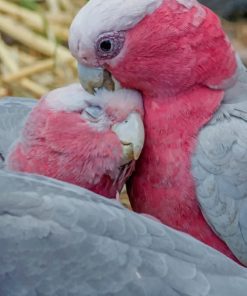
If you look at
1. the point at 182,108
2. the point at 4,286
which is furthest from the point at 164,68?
the point at 4,286

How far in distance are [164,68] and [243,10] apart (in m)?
2.00

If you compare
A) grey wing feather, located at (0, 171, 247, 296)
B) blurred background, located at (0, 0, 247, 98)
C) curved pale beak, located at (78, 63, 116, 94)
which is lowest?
blurred background, located at (0, 0, 247, 98)

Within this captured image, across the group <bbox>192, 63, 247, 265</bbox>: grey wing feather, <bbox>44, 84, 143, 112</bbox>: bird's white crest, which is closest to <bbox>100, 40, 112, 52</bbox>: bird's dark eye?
<bbox>44, 84, 143, 112</bbox>: bird's white crest

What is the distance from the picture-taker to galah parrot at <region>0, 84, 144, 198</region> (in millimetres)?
2055

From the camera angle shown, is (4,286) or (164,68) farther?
(164,68)

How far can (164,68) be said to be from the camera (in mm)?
2061

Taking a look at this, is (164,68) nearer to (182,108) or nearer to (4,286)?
(182,108)

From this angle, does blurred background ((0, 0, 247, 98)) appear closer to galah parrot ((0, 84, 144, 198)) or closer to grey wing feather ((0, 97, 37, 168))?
grey wing feather ((0, 97, 37, 168))

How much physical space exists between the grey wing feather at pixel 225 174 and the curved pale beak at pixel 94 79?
0.70ft

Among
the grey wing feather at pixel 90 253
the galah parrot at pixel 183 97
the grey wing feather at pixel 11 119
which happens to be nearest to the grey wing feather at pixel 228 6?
the grey wing feather at pixel 11 119

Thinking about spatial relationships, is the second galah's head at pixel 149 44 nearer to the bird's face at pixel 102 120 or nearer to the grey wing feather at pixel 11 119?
the bird's face at pixel 102 120

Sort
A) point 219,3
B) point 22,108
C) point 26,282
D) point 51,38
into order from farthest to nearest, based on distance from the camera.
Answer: point 219,3 → point 51,38 → point 22,108 → point 26,282

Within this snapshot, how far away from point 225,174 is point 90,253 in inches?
18.0

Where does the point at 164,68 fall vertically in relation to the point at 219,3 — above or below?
above
